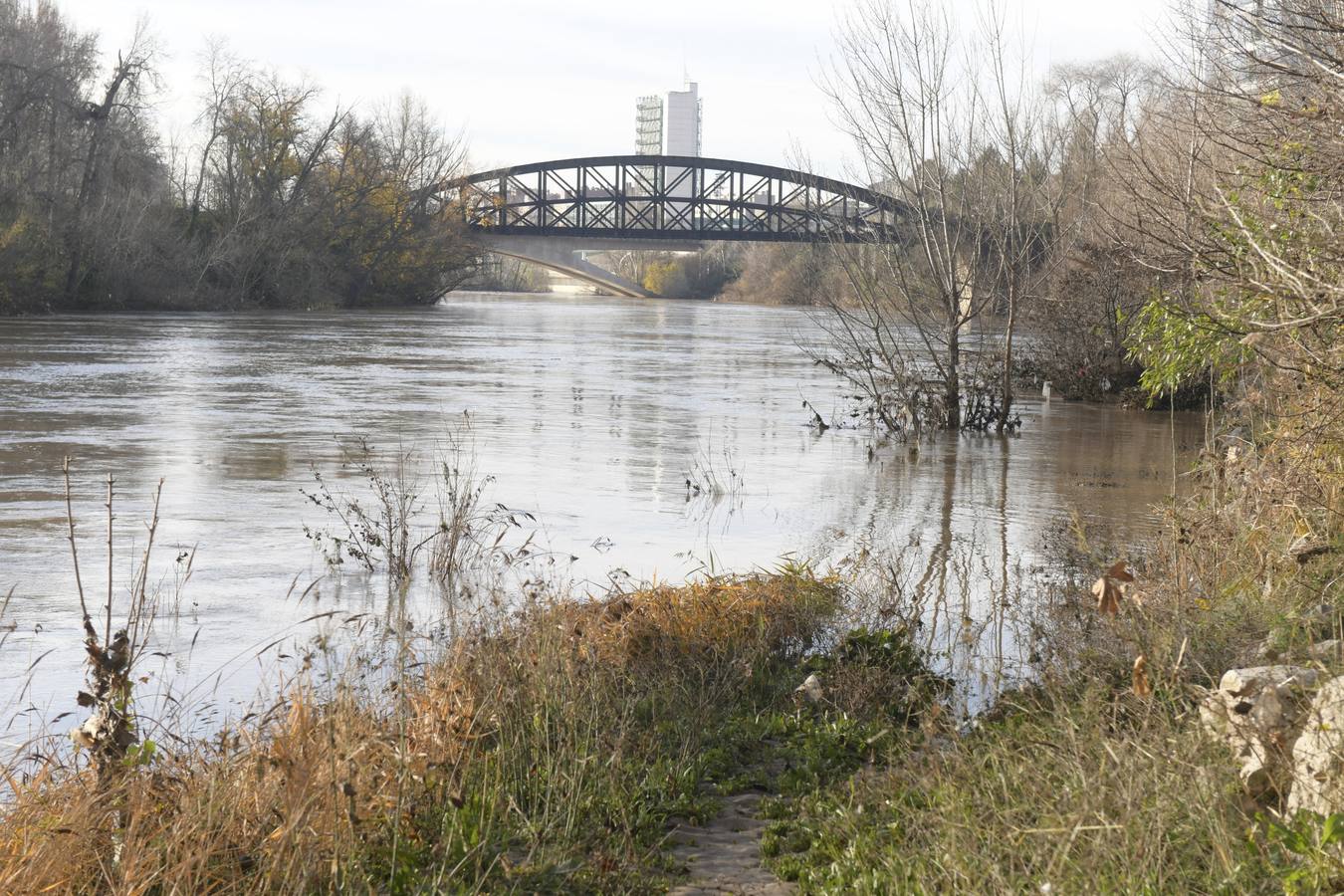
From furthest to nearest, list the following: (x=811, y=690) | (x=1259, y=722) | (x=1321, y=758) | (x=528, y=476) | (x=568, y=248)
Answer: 1. (x=568, y=248)
2. (x=528, y=476)
3. (x=811, y=690)
4. (x=1259, y=722)
5. (x=1321, y=758)

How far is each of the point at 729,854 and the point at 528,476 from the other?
36.0ft

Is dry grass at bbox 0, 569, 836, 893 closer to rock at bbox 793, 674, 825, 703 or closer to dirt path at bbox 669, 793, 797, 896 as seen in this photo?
dirt path at bbox 669, 793, 797, 896

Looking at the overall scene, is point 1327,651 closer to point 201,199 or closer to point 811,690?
point 811,690

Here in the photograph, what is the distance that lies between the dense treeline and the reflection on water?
2019 centimetres

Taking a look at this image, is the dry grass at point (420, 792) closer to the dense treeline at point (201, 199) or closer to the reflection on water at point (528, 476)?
the reflection on water at point (528, 476)

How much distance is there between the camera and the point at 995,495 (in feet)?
52.9

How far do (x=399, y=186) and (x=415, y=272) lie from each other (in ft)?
16.3

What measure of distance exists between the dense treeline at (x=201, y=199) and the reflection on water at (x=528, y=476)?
20189 mm

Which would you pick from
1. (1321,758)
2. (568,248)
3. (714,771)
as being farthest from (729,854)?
(568,248)

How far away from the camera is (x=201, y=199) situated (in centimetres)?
7388

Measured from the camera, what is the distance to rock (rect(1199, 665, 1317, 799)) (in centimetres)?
508

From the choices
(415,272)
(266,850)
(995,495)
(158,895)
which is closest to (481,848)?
(266,850)

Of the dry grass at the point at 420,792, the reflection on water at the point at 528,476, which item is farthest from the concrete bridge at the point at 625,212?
the dry grass at the point at 420,792

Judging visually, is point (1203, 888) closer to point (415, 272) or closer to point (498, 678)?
point (498, 678)
